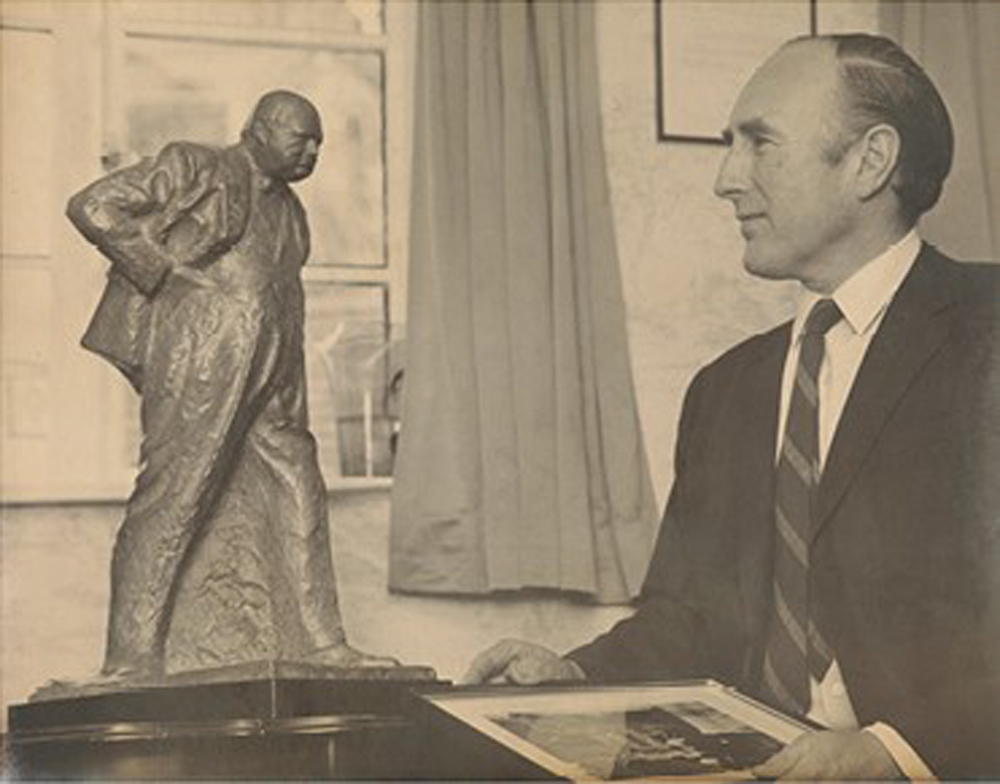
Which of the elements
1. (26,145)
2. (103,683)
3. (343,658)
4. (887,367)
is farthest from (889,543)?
(26,145)

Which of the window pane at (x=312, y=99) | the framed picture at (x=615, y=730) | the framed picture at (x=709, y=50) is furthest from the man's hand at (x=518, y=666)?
the framed picture at (x=709, y=50)

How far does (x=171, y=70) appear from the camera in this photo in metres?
3.14

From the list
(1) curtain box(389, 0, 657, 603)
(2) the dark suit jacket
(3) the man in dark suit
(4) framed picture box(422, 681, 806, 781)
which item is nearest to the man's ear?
(3) the man in dark suit

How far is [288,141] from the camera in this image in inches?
121

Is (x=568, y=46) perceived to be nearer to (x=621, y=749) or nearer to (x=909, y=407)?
(x=909, y=407)

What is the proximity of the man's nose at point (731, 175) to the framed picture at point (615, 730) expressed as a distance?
0.82 metres

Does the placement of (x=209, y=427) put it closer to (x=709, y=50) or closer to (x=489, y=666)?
(x=489, y=666)

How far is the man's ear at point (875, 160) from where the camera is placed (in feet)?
10.4

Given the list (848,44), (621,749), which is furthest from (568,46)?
(621,749)

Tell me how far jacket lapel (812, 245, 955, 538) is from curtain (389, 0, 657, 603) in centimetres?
30

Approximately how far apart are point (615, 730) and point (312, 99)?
1080mm

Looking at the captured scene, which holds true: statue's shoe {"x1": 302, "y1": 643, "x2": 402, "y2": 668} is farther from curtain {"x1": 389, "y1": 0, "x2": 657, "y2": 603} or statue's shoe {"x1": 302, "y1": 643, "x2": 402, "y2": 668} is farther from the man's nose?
the man's nose

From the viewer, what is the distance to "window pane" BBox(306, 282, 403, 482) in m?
3.11

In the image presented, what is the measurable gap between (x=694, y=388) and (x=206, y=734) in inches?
38.5
